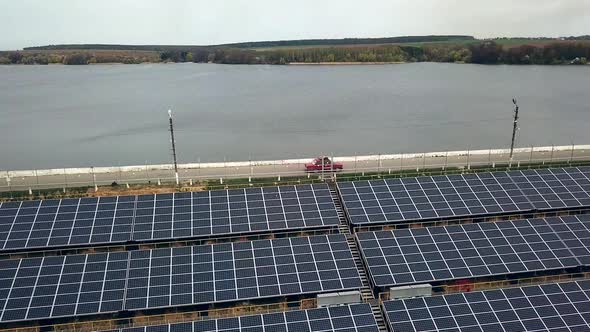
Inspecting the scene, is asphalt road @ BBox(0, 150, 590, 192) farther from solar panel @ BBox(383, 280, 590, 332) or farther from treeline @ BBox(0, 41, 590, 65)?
treeline @ BBox(0, 41, 590, 65)

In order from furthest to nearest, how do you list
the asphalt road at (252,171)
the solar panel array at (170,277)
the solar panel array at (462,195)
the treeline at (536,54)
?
the treeline at (536,54)
the asphalt road at (252,171)
the solar panel array at (462,195)
the solar panel array at (170,277)

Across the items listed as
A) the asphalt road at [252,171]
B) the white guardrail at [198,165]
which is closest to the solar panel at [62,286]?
the asphalt road at [252,171]

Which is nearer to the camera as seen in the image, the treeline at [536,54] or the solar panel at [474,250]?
the solar panel at [474,250]

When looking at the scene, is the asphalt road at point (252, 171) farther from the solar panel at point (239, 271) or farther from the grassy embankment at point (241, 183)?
the solar panel at point (239, 271)

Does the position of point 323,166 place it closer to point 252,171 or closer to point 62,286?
point 252,171

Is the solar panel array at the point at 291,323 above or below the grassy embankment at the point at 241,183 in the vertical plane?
below
